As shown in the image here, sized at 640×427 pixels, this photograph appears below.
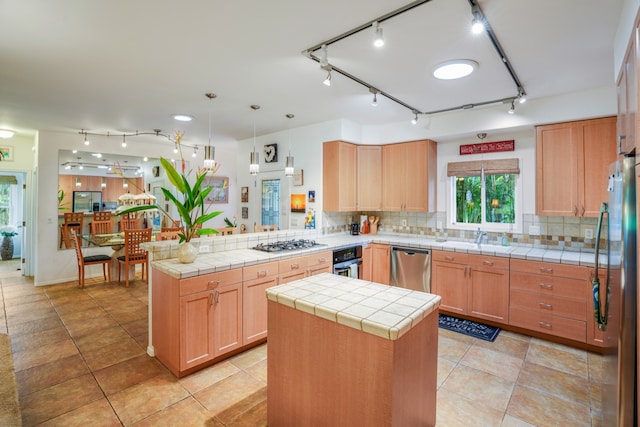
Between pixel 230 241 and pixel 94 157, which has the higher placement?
pixel 94 157

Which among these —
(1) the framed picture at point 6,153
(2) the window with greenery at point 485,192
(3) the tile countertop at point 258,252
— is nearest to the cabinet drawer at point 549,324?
(3) the tile countertop at point 258,252

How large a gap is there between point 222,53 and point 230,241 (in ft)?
6.26

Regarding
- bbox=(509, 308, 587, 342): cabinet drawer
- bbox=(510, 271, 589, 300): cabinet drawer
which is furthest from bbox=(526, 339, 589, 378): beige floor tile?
bbox=(510, 271, 589, 300): cabinet drawer

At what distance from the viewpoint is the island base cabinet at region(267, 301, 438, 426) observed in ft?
4.72

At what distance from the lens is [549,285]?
10.5ft

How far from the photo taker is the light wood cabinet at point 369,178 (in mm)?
4734

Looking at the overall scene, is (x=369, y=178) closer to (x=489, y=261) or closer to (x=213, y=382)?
(x=489, y=261)

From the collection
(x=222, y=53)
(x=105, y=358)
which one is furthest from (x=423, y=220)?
(x=105, y=358)

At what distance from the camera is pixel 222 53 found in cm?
248

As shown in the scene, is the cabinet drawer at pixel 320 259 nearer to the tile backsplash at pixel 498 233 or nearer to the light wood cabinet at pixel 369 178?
the tile backsplash at pixel 498 233

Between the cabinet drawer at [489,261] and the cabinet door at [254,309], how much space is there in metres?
2.32

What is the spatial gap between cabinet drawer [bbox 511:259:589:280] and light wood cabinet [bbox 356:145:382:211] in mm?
2000

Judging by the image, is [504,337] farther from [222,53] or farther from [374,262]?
[222,53]

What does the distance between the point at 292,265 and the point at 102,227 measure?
488 centimetres
